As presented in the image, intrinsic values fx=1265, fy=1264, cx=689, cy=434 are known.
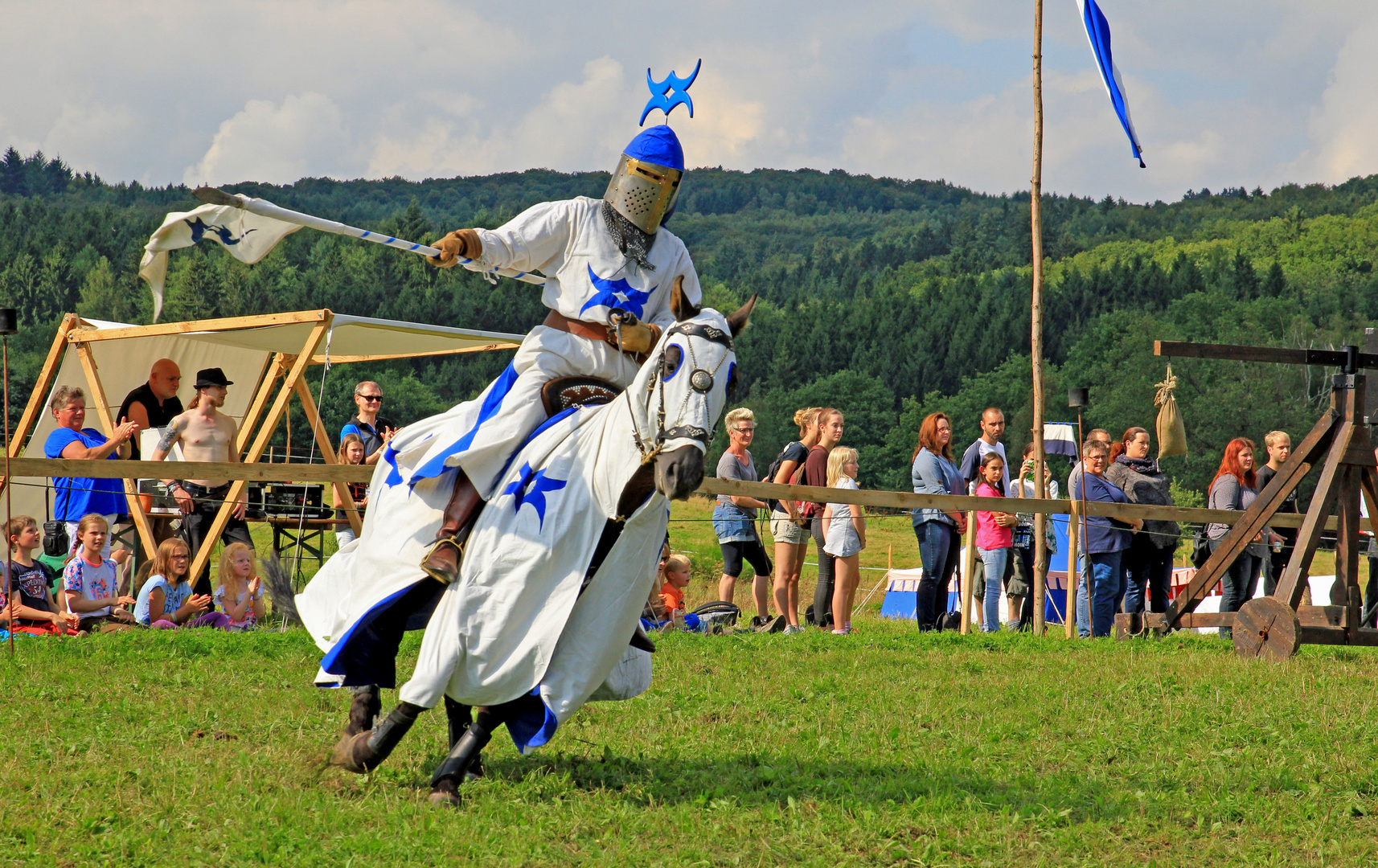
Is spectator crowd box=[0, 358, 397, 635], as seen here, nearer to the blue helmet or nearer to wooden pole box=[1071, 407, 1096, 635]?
the blue helmet

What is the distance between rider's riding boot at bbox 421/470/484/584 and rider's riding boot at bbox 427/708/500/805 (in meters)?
0.61

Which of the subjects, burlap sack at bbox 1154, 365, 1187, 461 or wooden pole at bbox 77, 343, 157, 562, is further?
burlap sack at bbox 1154, 365, 1187, 461

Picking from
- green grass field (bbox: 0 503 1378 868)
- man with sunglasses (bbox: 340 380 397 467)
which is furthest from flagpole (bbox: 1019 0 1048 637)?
man with sunglasses (bbox: 340 380 397 467)

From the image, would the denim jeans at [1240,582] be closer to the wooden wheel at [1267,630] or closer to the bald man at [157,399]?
the wooden wheel at [1267,630]

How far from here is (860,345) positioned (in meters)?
94.8

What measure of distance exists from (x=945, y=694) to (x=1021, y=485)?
19.2 ft

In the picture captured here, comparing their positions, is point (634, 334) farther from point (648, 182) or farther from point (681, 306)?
point (648, 182)

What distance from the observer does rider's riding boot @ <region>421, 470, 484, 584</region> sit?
464 cm

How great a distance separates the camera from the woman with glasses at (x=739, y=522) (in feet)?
34.9

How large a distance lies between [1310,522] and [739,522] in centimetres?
435

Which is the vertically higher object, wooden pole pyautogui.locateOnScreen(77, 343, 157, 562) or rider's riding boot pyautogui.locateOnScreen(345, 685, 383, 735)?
wooden pole pyautogui.locateOnScreen(77, 343, 157, 562)

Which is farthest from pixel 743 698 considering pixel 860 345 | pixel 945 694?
pixel 860 345

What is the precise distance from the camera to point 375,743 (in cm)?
495

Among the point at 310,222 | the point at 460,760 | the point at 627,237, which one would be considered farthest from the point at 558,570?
the point at 310,222
